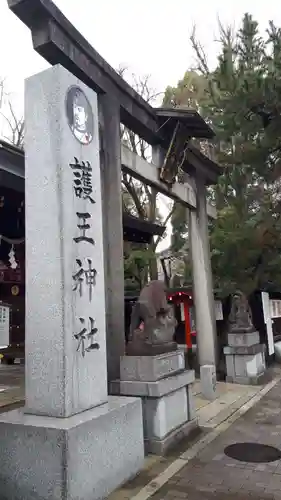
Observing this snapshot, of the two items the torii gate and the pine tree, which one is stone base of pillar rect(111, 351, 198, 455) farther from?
the pine tree

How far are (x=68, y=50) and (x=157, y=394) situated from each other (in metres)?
5.53

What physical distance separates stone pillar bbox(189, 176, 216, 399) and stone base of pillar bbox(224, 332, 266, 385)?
1072mm

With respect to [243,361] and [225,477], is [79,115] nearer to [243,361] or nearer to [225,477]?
[225,477]

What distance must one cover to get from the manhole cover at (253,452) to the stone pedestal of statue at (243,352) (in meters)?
5.84

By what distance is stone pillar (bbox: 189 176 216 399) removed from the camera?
11.5m

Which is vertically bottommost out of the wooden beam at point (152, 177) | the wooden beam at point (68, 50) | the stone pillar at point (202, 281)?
the stone pillar at point (202, 281)

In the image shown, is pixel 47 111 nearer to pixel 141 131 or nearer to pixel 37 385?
pixel 37 385

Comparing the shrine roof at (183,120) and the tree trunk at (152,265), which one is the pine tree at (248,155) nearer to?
the shrine roof at (183,120)

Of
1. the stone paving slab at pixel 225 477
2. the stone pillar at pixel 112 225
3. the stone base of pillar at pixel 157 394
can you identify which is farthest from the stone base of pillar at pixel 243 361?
the stone pillar at pixel 112 225

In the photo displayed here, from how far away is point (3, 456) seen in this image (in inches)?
175

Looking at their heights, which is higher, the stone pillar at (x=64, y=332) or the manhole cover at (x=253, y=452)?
the stone pillar at (x=64, y=332)

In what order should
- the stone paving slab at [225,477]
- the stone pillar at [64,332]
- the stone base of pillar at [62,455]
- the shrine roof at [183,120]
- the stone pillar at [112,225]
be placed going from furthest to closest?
the shrine roof at [183,120]
the stone pillar at [112,225]
the stone paving slab at [225,477]
the stone pillar at [64,332]
the stone base of pillar at [62,455]

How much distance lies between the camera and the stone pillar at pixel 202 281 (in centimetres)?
1146

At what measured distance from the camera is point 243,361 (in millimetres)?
12383
